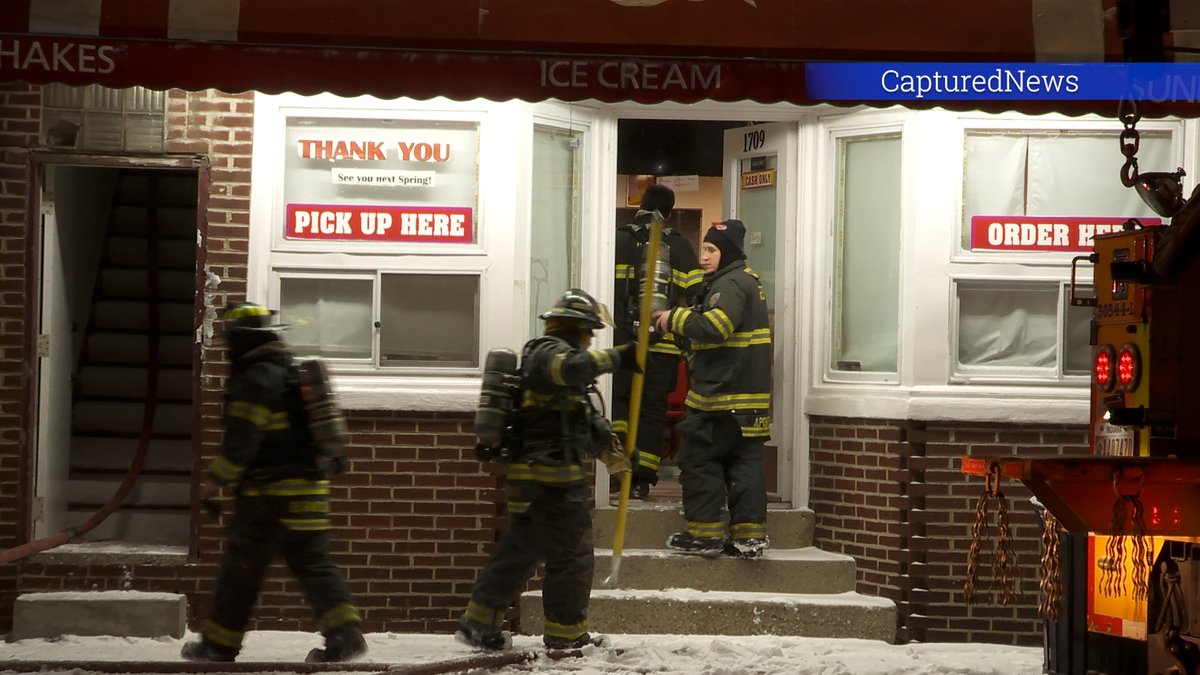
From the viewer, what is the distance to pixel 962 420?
800 centimetres

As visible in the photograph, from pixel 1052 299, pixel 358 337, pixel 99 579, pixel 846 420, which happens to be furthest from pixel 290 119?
pixel 1052 299

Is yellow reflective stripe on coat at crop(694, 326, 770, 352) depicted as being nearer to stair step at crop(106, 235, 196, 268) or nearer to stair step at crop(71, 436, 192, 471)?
stair step at crop(71, 436, 192, 471)

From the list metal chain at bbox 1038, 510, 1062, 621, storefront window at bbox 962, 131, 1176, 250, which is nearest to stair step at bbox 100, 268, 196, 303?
storefront window at bbox 962, 131, 1176, 250

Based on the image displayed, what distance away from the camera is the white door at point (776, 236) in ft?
29.3

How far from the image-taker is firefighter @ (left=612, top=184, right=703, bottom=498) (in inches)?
359

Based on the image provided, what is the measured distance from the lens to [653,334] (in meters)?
9.35

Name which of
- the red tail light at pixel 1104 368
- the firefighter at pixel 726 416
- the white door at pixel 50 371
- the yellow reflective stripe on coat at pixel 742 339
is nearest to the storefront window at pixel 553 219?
the firefighter at pixel 726 416

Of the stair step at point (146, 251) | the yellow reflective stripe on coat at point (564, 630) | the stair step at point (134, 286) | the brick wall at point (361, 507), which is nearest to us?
the yellow reflective stripe on coat at point (564, 630)

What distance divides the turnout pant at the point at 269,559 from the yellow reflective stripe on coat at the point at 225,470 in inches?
8.8

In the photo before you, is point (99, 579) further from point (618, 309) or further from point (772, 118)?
point (772, 118)

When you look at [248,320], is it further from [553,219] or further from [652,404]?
[652,404]

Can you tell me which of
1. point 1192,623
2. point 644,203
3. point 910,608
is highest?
point 644,203

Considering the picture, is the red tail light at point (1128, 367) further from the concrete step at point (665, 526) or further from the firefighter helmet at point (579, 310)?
the concrete step at point (665, 526)

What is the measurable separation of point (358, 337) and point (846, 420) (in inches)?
122
